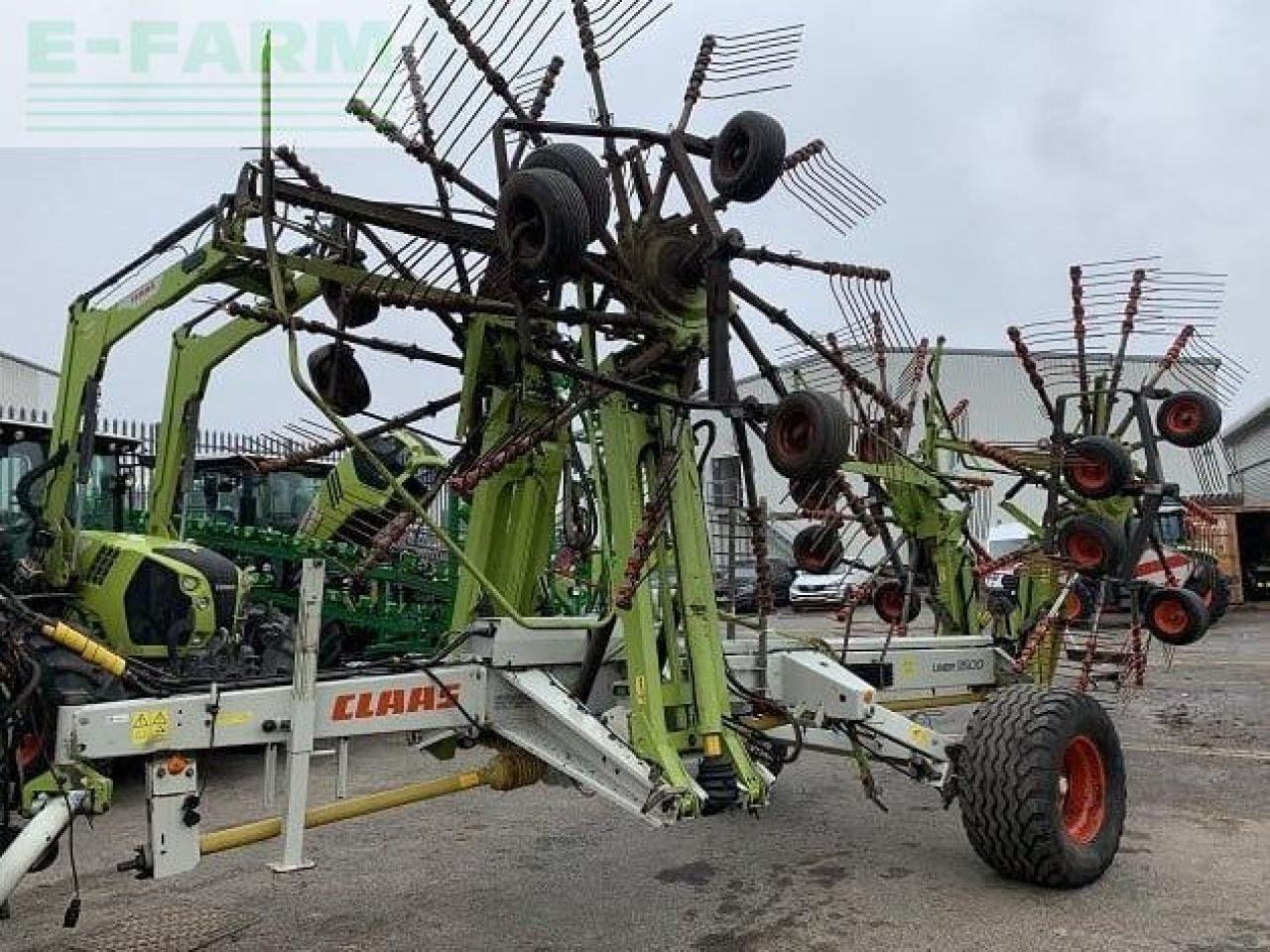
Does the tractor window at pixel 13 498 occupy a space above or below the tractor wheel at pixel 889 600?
above

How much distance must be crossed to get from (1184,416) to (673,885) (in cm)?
585

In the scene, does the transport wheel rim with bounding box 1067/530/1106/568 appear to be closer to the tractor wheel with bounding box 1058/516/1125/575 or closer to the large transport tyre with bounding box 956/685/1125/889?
the tractor wheel with bounding box 1058/516/1125/575

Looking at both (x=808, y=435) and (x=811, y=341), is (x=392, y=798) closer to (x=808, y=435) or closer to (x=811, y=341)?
(x=808, y=435)

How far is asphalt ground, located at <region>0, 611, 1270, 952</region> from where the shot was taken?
5.04 meters

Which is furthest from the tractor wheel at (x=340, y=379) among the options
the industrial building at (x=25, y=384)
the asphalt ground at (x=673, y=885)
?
the industrial building at (x=25, y=384)

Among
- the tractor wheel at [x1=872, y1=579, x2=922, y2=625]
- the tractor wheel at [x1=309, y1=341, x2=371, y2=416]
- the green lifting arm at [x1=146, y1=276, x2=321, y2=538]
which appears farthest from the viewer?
the tractor wheel at [x1=872, y1=579, x2=922, y2=625]

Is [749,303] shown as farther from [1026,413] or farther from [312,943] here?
[1026,413]

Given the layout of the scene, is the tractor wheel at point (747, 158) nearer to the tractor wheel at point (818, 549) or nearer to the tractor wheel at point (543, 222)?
the tractor wheel at point (543, 222)

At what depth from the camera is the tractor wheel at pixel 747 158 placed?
4.98 m

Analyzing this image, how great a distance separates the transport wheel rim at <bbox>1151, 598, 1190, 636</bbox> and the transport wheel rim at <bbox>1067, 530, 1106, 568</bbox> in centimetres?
105

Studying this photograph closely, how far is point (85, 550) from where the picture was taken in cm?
852

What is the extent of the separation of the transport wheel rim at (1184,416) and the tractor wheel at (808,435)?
214 inches

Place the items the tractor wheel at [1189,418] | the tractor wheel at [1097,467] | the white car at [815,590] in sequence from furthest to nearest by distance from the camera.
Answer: the white car at [815,590] < the tractor wheel at [1189,418] < the tractor wheel at [1097,467]

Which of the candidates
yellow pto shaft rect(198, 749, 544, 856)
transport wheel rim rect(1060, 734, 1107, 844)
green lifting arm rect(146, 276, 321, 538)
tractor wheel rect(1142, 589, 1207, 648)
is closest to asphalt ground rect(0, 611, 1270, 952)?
transport wheel rim rect(1060, 734, 1107, 844)
